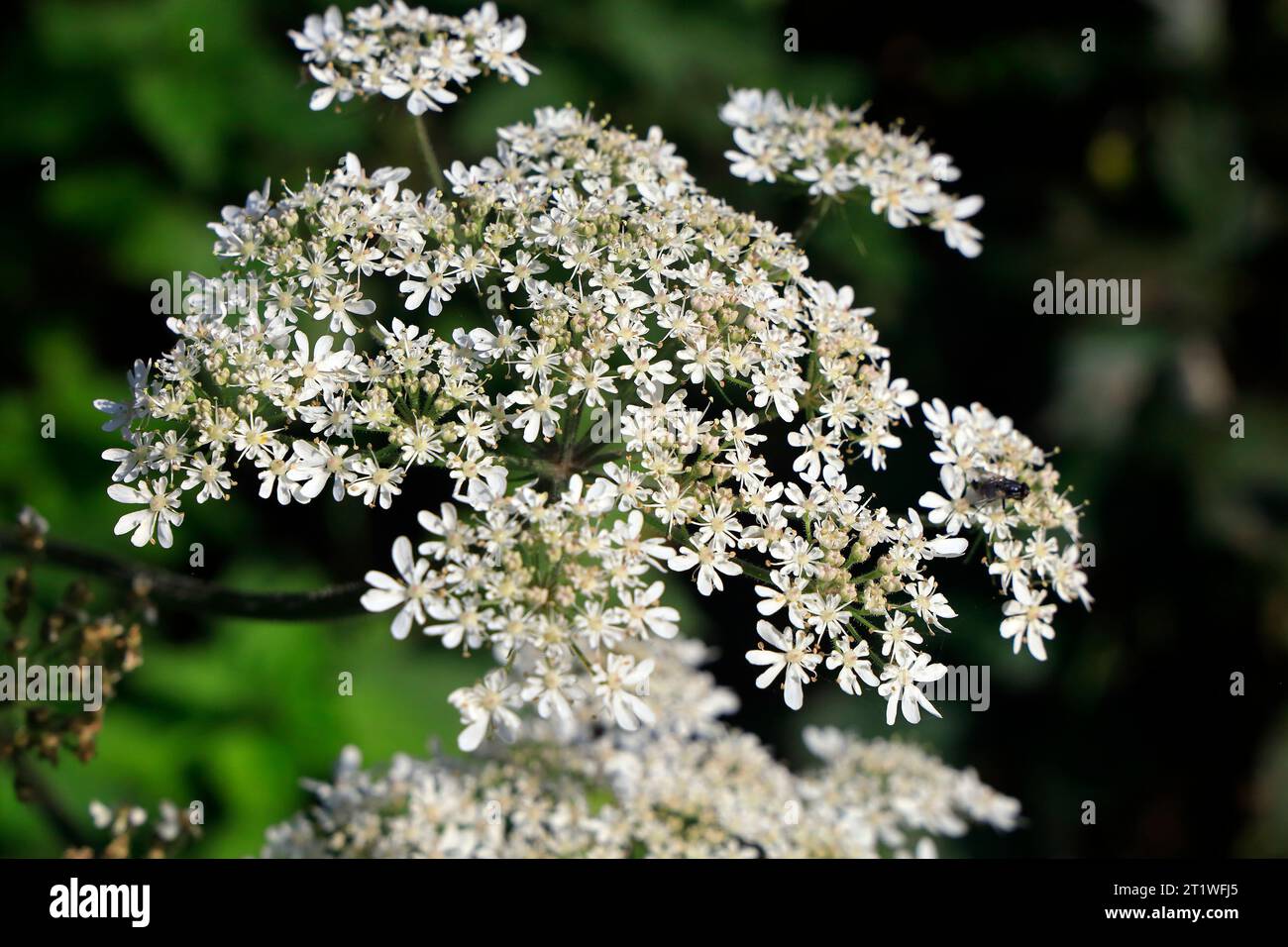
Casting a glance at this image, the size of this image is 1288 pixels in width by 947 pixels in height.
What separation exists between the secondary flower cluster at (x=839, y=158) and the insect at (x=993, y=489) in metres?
0.74

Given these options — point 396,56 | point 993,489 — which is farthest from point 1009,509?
point 396,56

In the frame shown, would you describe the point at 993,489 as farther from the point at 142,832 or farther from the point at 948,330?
the point at 948,330

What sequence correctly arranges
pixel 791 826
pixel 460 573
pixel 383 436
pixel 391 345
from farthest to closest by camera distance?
pixel 791 826 < pixel 383 436 < pixel 391 345 < pixel 460 573

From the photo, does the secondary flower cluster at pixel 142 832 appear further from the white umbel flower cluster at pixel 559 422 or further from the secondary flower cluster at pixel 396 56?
the secondary flower cluster at pixel 396 56

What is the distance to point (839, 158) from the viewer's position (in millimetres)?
2971

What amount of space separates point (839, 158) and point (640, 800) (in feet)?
5.74

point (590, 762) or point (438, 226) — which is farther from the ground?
point (438, 226)

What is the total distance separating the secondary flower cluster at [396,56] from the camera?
108 inches

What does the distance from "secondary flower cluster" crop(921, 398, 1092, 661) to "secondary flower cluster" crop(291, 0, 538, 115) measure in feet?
4.24

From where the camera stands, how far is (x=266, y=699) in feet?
18.4

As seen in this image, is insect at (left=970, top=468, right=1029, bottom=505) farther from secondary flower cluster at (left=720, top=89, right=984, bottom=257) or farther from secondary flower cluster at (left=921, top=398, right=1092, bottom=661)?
secondary flower cluster at (left=720, top=89, right=984, bottom=257)
